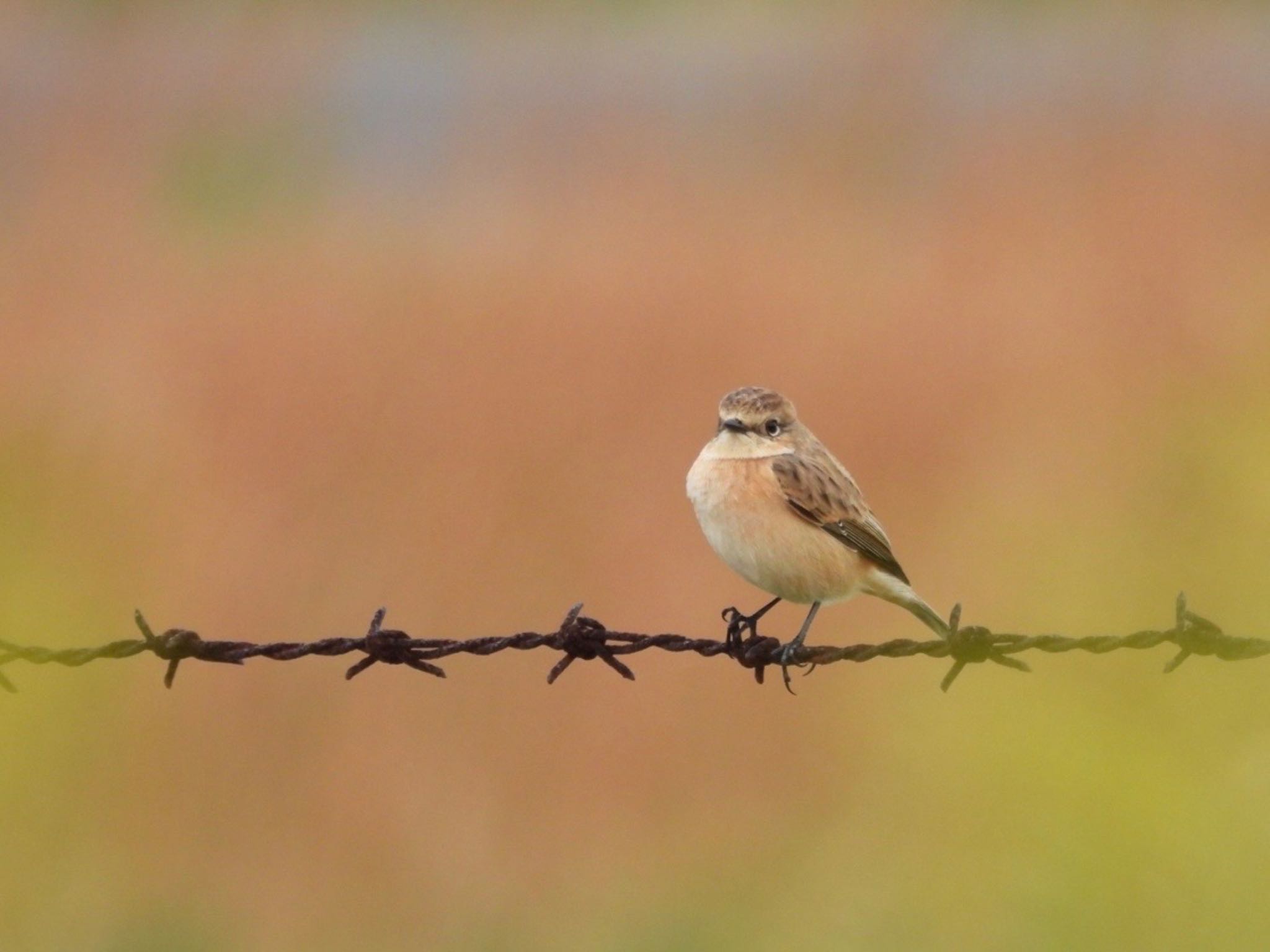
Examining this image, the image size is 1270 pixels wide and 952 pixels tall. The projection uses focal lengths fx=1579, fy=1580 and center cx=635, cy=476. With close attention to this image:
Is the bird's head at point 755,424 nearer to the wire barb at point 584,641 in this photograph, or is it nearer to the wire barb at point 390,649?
the wire barb at point 584,641

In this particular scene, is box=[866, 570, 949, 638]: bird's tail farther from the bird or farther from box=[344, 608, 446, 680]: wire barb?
box=[344, 608, 446, 680]: wire barb

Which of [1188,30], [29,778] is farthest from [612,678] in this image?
[1188,30]

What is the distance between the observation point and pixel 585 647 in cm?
453

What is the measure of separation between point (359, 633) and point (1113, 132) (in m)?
9.55

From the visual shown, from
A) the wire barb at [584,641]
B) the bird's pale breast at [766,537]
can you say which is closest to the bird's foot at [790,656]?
the bird's pale breast at [766,537]

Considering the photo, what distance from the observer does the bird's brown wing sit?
5484mm

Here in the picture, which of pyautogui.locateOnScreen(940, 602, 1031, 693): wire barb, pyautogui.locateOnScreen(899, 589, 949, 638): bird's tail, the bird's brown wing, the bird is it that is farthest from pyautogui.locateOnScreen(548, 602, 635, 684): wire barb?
pyautogui.locateOnScreen(899, 589, 949, 638): bird's tail

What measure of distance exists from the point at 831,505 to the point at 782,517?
0.68 ft

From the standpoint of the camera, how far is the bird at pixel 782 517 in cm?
538

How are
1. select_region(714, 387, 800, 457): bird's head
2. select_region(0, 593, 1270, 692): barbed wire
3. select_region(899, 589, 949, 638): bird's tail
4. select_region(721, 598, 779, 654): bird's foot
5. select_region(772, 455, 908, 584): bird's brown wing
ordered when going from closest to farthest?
select_region(0, 593, 1270, 692): barbed wire < select_region(721, 598, 779, 654): bird's foot < select_region(772, 455, 908, 584): bird's brown wing < select_region(714, 387, 800, 457): bird's head < select_region(899, 589, 949, 638): bird's tail

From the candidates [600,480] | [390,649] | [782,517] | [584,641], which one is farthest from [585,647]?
[600,480]

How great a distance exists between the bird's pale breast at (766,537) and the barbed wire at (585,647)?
72 cm

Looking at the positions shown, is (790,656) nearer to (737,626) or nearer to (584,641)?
(737,626)

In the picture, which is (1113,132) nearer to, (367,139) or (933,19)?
(933,19)
